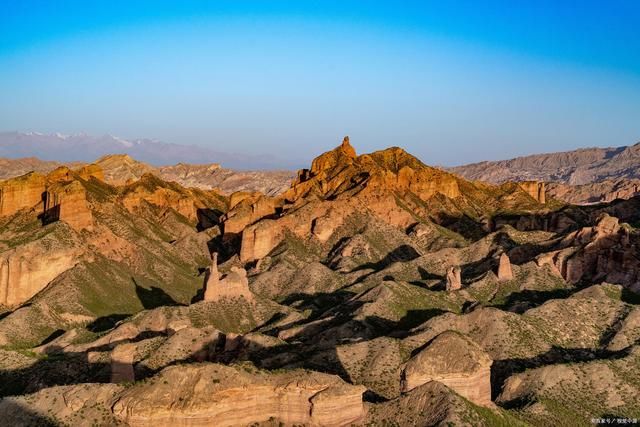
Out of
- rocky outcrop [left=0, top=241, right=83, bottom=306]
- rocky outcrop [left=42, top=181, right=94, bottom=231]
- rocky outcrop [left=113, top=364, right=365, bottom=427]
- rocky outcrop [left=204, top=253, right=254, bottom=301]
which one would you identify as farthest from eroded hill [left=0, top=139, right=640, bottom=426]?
rocky outcrop [left=0, top=241, right=83, bottom=306]

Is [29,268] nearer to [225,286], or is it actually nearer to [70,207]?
[70,207]

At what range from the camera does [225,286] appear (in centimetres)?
13088

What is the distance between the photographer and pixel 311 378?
59.6m

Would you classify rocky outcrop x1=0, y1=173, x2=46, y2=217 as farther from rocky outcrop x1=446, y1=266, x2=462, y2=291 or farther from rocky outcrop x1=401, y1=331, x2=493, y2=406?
rocky outcrop x1=401, y1=331, x2=493, y2=406

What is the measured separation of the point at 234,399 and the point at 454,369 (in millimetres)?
20663

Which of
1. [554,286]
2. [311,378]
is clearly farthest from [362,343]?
[554,286]

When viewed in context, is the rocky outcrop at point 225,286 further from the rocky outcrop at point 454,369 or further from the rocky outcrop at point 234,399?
the rocky outcrop at point 234,399

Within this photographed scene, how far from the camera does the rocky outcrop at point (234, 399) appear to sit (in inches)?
2218

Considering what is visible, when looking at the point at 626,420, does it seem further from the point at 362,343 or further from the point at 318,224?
the point at 318,224

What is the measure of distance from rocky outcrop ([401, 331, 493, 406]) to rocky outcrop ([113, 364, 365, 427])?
414 inches

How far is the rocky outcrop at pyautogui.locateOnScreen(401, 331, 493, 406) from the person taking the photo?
225 feet

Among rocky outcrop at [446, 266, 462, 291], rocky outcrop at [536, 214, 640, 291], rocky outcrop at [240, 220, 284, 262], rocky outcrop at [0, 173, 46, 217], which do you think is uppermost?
rocky outcrop at [0, 173, 46, 217]

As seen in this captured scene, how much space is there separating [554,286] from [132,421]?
3561 inches

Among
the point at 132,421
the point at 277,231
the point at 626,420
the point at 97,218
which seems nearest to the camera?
the point at 132,421
